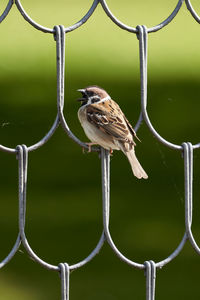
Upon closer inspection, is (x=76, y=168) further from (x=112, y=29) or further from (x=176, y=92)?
(x=112, y=29)

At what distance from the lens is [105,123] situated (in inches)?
74.6

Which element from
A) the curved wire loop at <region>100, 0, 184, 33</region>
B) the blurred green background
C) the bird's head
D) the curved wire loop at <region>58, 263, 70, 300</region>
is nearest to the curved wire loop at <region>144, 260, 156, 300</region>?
the curved wire loop at <region>58, 263, 70, 300</region>

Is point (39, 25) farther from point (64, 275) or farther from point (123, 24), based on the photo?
point (64, 275)

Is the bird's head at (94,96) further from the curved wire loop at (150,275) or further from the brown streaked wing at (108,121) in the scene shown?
the curved wire loop at (150,275)

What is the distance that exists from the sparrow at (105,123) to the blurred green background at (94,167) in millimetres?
927

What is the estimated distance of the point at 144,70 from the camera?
1.43m

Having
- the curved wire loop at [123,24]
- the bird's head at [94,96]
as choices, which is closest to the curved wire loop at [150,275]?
the curved wire loop at [123,24]

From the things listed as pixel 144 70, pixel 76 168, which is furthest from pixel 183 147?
pixel 76 168

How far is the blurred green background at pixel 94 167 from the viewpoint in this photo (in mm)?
2910

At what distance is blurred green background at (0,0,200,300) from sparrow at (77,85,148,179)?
0.93 metres

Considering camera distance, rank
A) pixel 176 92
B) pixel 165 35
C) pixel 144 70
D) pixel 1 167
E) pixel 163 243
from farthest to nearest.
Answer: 1. pixel 165 35
2. pixel 176 92
3. pixel 1 167
4. pixel 163 243
5. pixel 144 70

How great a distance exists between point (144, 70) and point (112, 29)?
3393 millimetres

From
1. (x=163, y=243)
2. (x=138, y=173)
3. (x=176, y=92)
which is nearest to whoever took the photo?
(x=138, y=173)

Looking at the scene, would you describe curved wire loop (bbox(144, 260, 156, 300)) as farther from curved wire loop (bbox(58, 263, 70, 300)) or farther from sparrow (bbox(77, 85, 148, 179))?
sparrow (bbox(77, 85, 148, 179))
